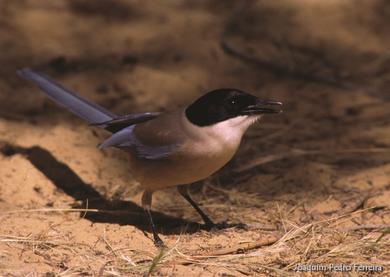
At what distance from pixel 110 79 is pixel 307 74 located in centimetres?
190

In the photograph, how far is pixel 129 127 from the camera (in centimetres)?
499

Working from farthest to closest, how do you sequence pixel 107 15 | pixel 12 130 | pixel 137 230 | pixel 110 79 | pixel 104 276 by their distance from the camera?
pixel 107 15 < pixel 110 79 < pixel 12 130 < pixel 137 230 < pixel 104 276

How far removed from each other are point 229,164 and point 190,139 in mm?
1325

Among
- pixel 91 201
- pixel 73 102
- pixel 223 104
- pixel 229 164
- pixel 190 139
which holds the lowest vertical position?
pixel 91 201

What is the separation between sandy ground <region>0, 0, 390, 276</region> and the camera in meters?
4.29

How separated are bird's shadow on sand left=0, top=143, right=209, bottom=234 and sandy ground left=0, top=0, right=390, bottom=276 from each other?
11 mm

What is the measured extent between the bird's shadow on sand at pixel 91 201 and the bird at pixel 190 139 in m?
0.17

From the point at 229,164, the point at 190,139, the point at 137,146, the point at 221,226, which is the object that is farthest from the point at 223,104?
the point at 229,164

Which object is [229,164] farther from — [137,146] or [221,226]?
[137,146]

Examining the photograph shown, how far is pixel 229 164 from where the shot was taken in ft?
18.7

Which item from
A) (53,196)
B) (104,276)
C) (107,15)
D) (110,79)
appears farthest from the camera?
(107,15)

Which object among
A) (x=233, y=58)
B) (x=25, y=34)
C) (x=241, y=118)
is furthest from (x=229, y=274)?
(x=25, y=34)

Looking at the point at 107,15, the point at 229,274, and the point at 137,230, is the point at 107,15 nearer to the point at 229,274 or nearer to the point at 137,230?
the point at 137,230

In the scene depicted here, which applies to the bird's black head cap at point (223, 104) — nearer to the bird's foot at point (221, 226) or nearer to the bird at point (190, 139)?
the bird at point (190, 139)
